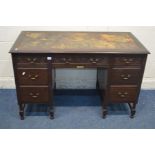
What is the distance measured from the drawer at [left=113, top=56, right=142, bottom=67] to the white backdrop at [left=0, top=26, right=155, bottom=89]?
2.18 feet

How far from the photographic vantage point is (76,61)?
6.32 feet

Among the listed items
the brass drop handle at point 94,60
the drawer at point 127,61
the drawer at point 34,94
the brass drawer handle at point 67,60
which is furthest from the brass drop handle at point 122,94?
the drawer at point 34,94

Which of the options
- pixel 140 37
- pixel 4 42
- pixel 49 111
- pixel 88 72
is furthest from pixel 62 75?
pixel 140 37

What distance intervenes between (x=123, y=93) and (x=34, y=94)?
857mm

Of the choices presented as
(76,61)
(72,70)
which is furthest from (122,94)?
(72,70)

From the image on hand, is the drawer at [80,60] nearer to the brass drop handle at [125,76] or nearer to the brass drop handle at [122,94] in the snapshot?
the brass drop handle at [125,76]

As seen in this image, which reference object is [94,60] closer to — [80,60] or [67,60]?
[80,60]

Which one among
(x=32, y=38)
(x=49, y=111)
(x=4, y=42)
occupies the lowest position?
(x=49, y=111)

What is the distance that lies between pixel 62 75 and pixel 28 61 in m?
0.84

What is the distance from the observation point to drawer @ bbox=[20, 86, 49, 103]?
81.0 inches

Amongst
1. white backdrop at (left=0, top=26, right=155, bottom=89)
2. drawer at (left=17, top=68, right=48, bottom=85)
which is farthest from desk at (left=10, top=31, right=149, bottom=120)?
white backdrop at (left=0, top=26, right=155, bottom=89)

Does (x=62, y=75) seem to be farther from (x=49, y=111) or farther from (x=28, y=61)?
(x=28, y=61)

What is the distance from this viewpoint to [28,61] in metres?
1.91

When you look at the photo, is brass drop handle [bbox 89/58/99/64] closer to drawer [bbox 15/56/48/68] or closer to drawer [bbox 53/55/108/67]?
drawer [bbox 53/55/108/67]
